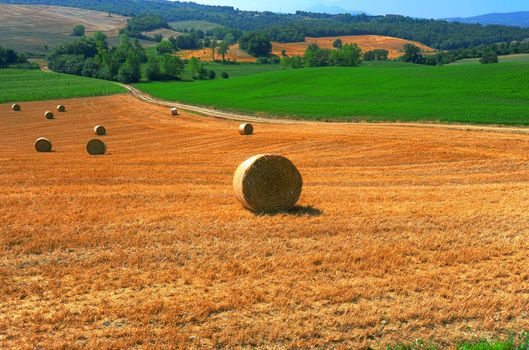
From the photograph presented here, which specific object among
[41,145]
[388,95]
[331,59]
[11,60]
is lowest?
[41,145]

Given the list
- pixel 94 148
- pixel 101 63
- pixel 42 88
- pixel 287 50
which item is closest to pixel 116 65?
pixel 101 63

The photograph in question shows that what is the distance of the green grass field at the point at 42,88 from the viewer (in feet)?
240

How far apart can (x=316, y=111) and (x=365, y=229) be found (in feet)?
124

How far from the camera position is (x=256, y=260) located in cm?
961

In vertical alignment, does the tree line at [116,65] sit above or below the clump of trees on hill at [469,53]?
below

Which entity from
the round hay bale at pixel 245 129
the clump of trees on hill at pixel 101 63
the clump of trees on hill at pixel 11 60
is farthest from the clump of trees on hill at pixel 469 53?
the clump of trees on hill at pixel 11 60

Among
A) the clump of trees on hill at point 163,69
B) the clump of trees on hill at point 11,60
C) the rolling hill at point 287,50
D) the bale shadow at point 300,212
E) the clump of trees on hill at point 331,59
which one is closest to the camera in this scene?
the bale shadow at point 300,212

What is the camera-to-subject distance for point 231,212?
13.0m

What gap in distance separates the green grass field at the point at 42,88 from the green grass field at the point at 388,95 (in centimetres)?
1058

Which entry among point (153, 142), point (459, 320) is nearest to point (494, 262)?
point (459, 320)

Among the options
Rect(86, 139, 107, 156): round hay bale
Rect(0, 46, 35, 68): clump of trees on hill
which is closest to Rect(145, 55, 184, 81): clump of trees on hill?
Rect(0, 46, 35, 68): clump of trees on hill

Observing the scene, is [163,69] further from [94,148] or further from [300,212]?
[300,212]

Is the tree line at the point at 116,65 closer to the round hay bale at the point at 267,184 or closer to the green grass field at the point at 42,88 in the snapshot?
the green grass field at the point at 42,88

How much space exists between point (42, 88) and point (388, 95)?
2368 inches
